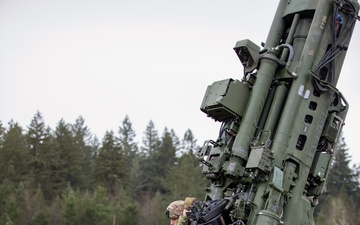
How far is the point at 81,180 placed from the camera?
55.7 m

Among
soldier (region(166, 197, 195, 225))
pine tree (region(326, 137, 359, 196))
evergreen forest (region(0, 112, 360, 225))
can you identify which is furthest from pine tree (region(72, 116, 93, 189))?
soldier (region(166, 197, 195, 225))

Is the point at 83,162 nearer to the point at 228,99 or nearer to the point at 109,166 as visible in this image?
the point at 109,166

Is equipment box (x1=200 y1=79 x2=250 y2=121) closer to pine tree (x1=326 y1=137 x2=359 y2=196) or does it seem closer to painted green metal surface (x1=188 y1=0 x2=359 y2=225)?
painted green metal surface (x1=188 y1=0 x2=359 y2=225)

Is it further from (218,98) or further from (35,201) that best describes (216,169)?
(35,201)

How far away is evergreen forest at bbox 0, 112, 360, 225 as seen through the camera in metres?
38.2

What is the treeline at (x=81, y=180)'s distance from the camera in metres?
37.8

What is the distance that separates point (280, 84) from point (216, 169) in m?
1.65

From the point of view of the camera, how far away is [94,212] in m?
36.6

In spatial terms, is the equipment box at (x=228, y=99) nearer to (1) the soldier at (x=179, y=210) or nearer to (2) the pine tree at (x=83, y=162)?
(1) the soldier at (x=179, y=210)

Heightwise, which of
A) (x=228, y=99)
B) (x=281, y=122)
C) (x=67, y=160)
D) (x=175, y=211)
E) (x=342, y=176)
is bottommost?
(x=175, y=211)

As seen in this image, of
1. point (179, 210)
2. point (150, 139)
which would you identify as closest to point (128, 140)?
point (150, 139)

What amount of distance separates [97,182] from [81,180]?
176 cm

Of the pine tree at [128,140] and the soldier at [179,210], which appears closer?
the soldier at [179,210]

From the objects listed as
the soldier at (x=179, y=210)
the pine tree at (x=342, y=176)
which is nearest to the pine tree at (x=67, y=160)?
the pine tree at (x=342, y=176)
